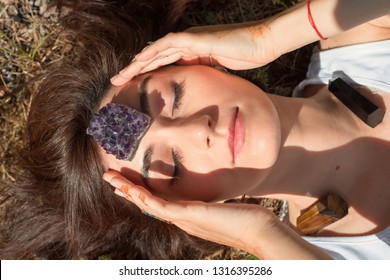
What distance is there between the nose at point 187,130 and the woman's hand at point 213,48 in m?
0.44

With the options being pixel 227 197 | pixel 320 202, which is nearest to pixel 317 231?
pixel 320 202

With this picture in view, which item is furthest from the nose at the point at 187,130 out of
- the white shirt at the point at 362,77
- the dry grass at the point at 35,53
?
the dry grass at the point at 35,53

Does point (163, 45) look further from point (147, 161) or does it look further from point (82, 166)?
point (82, 166)

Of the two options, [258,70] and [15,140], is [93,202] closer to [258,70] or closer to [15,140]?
[15,140]

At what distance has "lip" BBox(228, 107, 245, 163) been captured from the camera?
115 inches

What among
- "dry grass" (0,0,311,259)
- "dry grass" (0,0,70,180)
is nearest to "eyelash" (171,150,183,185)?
"dry grass" (0,0,311,259)

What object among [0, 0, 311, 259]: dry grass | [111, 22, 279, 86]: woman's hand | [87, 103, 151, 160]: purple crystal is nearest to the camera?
[87, 103, 151, 160]: purple crystal

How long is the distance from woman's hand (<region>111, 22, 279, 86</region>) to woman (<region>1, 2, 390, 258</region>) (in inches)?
1.9

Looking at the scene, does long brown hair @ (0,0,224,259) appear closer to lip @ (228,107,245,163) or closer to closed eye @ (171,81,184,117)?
closed eye @ (171,81,184,117)

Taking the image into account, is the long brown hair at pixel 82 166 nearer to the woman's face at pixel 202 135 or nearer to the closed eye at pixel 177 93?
the woman's face at pixel 202 135

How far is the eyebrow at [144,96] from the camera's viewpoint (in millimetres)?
3084

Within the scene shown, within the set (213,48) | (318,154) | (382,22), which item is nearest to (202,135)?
(213,48)

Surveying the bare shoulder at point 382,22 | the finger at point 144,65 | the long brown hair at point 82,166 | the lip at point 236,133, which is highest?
the bare shoulder at point 382,22
